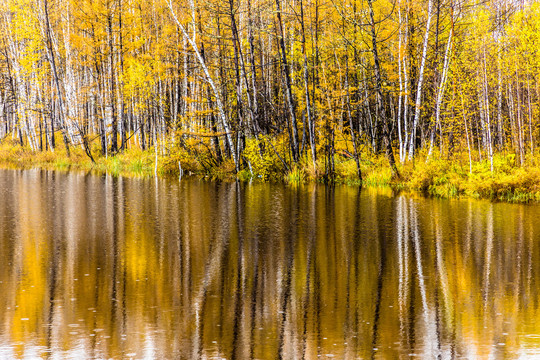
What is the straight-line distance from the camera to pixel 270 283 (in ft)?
32.8

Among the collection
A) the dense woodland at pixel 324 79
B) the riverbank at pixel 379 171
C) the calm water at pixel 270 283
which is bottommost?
the calm water at pixel 270 283

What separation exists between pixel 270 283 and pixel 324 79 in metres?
23.7

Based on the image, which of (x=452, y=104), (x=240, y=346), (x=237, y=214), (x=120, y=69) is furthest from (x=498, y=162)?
(x=120, y=69)

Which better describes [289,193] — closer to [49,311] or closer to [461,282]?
[461,282]

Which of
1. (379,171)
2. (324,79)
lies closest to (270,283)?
(379,171)

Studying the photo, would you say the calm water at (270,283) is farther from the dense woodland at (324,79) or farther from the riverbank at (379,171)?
the dense woodland at (324,79)

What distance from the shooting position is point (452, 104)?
23703 millimetres

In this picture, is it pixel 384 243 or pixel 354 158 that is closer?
pixel 384 243

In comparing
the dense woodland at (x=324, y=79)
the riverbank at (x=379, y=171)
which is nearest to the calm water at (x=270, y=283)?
the riverbank at (x=379, y=171)

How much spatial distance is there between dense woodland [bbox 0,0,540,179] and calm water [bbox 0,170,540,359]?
8695 millimetres

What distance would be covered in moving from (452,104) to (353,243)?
476 inches

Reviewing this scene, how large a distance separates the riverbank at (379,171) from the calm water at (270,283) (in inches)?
126

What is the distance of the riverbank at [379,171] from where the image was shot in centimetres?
2252

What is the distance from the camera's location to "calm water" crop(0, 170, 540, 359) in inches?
279
